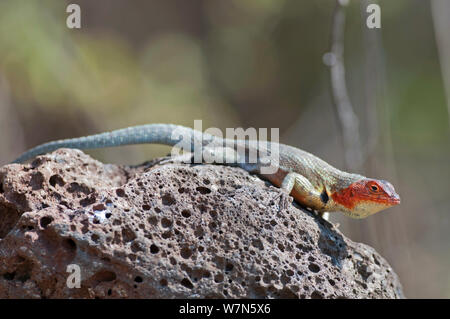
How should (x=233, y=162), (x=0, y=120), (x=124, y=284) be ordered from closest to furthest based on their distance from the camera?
(x=124, y=284)
(x=233, y=162)
(x=0, y=120)

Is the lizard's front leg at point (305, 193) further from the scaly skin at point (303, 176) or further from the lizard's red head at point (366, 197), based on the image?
the lizard's red head at point (366, 197)

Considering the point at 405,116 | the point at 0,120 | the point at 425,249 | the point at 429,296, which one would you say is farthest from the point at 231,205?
the point at 405,116

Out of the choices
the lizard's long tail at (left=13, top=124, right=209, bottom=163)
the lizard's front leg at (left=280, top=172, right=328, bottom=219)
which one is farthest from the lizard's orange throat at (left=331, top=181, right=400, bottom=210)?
the lizard's long tail at (left=13, top=124, right=209, bottom=163)

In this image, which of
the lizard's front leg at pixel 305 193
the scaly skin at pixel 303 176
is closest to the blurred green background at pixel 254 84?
the scaly skin at pixel 303 176

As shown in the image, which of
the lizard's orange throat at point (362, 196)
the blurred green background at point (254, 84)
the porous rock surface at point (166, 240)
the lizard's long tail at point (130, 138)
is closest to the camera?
the porous rock surface at point (166, 240)

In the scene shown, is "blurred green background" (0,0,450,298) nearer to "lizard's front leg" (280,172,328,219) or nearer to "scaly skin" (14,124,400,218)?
"scaly skin" (14,124,400,218)

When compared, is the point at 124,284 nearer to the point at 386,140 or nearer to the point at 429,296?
the point at 386,140
